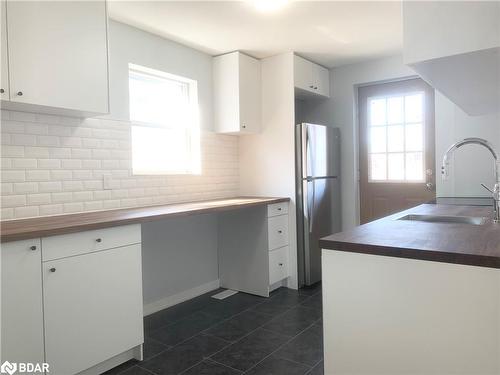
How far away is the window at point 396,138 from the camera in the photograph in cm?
392

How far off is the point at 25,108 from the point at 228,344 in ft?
6.26

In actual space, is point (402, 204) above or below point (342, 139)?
→ below

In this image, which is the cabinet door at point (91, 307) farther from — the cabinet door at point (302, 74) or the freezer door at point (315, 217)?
the cabinet door at point (302, 74)

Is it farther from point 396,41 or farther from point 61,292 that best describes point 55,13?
point 396,41

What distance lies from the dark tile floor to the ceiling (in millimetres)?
2257

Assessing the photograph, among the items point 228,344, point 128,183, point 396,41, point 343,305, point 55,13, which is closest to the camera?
point 343,305

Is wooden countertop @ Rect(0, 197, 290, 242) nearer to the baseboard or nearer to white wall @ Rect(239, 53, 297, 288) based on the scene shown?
the baseboard

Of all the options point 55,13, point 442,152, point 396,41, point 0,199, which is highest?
point 396,41

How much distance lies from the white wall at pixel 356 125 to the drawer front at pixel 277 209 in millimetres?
935

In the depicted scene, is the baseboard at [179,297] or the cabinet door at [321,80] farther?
the cabinet door at [321,80]

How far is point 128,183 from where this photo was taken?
2.94 m

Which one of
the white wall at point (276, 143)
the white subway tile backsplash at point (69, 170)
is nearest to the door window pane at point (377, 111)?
the white wall at point (276, 143)

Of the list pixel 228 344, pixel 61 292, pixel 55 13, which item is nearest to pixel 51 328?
pixel 61 292

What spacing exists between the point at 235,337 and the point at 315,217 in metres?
1.56
